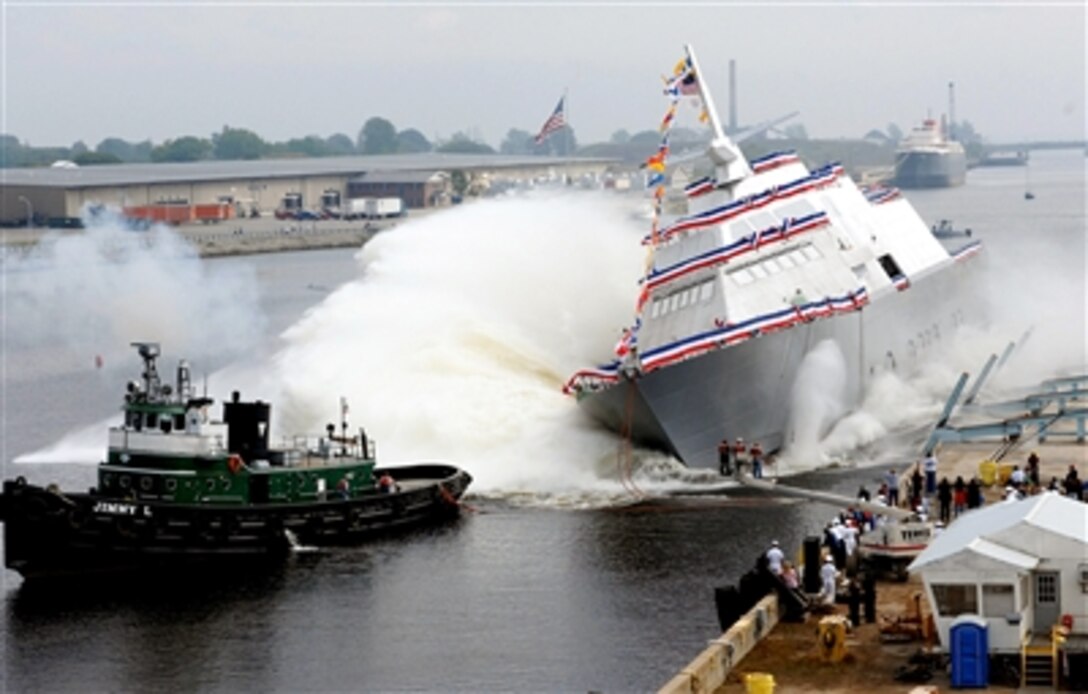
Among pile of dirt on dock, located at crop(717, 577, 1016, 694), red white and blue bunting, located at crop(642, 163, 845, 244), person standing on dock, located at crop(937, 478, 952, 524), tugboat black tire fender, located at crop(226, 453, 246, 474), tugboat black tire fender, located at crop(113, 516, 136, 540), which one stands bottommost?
pile of dirt on dock, located at crop(717, 577, 1016, 694)

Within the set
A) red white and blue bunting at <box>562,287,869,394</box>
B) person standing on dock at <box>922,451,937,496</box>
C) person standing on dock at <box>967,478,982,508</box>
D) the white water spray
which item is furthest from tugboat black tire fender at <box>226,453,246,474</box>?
the white water spray

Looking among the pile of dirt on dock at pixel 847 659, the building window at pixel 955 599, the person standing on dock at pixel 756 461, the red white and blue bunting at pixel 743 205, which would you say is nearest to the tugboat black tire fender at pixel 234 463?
the person standing on dock at pixel 756 461

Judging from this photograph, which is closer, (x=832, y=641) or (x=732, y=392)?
(x=832, y=641)

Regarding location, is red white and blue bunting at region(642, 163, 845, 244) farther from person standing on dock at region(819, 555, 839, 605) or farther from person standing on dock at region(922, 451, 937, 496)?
person standing on dock at region(819, 555, 839, 605)

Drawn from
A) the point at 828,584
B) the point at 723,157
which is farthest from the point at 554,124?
the point at 828,584

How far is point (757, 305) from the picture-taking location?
54031mm

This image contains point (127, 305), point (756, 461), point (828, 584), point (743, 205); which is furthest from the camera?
point (127, 305)

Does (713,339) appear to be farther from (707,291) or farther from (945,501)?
(945,501)

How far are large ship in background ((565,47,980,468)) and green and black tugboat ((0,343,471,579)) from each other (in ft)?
22.5

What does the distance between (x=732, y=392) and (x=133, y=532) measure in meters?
15.6

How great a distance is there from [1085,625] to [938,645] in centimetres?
205

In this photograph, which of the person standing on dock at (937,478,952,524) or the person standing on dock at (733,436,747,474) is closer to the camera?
the person standing on dock at (937,478,952,524)

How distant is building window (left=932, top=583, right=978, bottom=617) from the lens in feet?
90.5

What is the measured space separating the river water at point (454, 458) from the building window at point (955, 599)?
6816 mm
